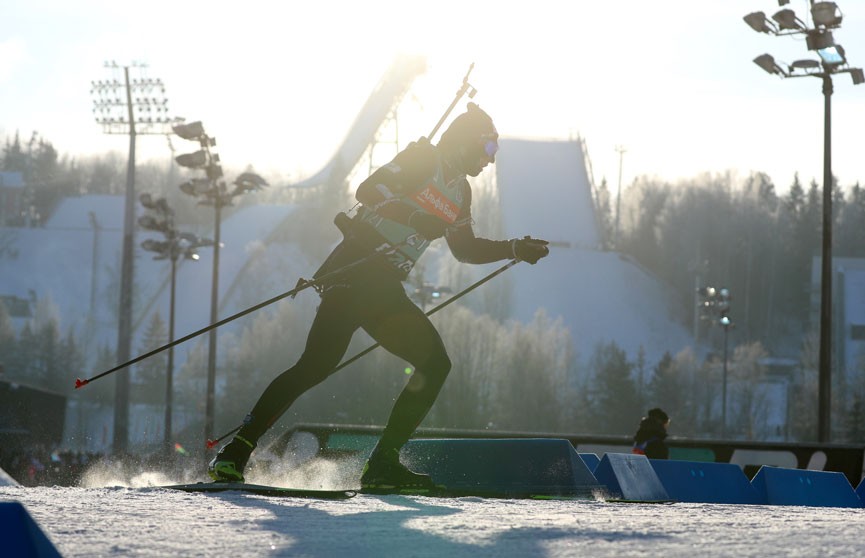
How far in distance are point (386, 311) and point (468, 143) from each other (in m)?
0.81

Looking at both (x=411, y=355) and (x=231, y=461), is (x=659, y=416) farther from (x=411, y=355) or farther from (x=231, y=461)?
(x=231, y=461)

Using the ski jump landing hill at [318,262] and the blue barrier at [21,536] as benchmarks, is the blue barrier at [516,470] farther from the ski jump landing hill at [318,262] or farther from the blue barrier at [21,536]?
the ski jump landing hill at [318,262]

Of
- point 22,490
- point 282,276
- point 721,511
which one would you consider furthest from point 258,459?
point 282,276

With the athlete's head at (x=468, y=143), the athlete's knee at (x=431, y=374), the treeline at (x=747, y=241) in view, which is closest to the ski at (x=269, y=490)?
the athlete's knee at (x=431, y=374)

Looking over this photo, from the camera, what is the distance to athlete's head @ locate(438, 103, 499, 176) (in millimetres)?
6355

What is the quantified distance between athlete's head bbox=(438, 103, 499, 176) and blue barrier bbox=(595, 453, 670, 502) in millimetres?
1330

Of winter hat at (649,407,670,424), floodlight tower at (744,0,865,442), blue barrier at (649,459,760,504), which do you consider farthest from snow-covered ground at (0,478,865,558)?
floodlight tower at (744,0,865,442)

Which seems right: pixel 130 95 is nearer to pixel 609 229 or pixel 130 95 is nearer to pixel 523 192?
pixel 523 192

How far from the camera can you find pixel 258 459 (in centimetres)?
746

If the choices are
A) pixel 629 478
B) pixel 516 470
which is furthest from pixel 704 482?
pixel 516 470

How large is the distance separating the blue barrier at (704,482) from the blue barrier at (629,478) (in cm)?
76

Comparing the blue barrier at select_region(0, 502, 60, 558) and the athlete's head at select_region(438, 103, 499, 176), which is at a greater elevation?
the athlete's head at select_region(438, 103, 499, 176)

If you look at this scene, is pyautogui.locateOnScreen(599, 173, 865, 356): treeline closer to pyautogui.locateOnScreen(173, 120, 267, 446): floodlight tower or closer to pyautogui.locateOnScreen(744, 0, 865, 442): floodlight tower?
pyautogui.locateOnScreen(173, 120, 267, 446): floodlight tower

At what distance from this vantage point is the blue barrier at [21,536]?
10.8 ft
